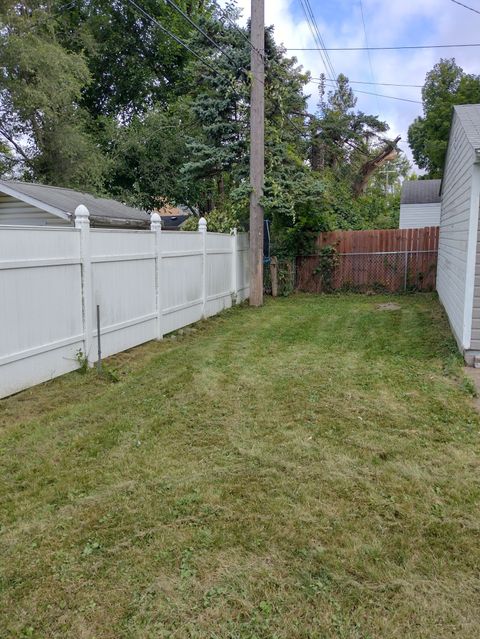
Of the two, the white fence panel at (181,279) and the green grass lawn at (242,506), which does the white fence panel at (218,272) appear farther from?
the green grass lawn at (242,506)

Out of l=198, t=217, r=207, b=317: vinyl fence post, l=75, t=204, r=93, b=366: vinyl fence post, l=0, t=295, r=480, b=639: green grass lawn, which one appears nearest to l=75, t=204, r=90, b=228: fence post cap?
l=75, t=204, r=93, b=366: vinyl fence post

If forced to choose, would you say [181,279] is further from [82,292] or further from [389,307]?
[389,307]

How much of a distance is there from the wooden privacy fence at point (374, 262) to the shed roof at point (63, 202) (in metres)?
4.92

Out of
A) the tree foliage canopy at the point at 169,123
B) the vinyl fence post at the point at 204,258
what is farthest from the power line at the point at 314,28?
the vinyl fence post at the point at 204,258

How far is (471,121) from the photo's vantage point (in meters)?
6.49

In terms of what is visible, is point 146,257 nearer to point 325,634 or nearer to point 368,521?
point 368,521

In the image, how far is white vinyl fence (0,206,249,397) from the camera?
15.3 ft

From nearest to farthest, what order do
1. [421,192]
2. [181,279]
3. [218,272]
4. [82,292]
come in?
[82,292]
[181,279]
[218,272]
[421,192]

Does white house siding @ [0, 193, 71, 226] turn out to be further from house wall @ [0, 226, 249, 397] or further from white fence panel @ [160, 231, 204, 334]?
house wall @ [0, 226, 249, 397]

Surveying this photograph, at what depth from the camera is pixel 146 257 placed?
703 cm

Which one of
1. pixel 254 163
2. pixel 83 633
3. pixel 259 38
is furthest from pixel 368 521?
pixel 259 38

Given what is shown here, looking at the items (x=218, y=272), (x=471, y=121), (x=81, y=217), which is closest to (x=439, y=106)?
(x=218, y=272)

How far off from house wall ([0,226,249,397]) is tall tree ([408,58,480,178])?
12.8 m

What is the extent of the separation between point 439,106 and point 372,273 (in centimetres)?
1394
